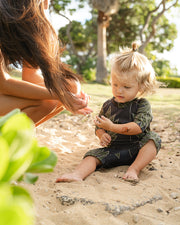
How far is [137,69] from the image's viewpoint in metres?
2.39

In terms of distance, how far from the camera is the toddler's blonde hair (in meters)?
2.38

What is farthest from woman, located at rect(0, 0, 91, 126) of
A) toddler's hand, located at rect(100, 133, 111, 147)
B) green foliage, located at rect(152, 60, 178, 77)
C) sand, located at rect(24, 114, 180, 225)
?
green foliage, located at rect(152, 60, 178, 77)

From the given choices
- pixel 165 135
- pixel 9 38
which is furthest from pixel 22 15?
pixel 165 135

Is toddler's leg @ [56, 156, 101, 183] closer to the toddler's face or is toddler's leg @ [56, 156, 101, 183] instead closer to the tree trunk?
the toddler's face

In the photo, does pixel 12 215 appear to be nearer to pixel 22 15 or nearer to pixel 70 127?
pixel 22 15

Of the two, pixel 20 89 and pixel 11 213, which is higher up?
pixel 11 213

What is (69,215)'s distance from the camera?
5.08ft

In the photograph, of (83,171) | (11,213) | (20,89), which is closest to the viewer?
(11,213)

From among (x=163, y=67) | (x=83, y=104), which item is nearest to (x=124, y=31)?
(x=163, y=67)

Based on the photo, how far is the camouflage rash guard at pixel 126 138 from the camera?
240cm

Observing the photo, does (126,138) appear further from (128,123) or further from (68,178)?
(68,178)

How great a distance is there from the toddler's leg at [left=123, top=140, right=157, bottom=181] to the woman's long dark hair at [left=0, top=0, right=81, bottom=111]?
77 centimetres

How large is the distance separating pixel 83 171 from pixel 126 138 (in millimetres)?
507

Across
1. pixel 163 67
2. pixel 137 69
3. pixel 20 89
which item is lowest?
pixel 163 67
